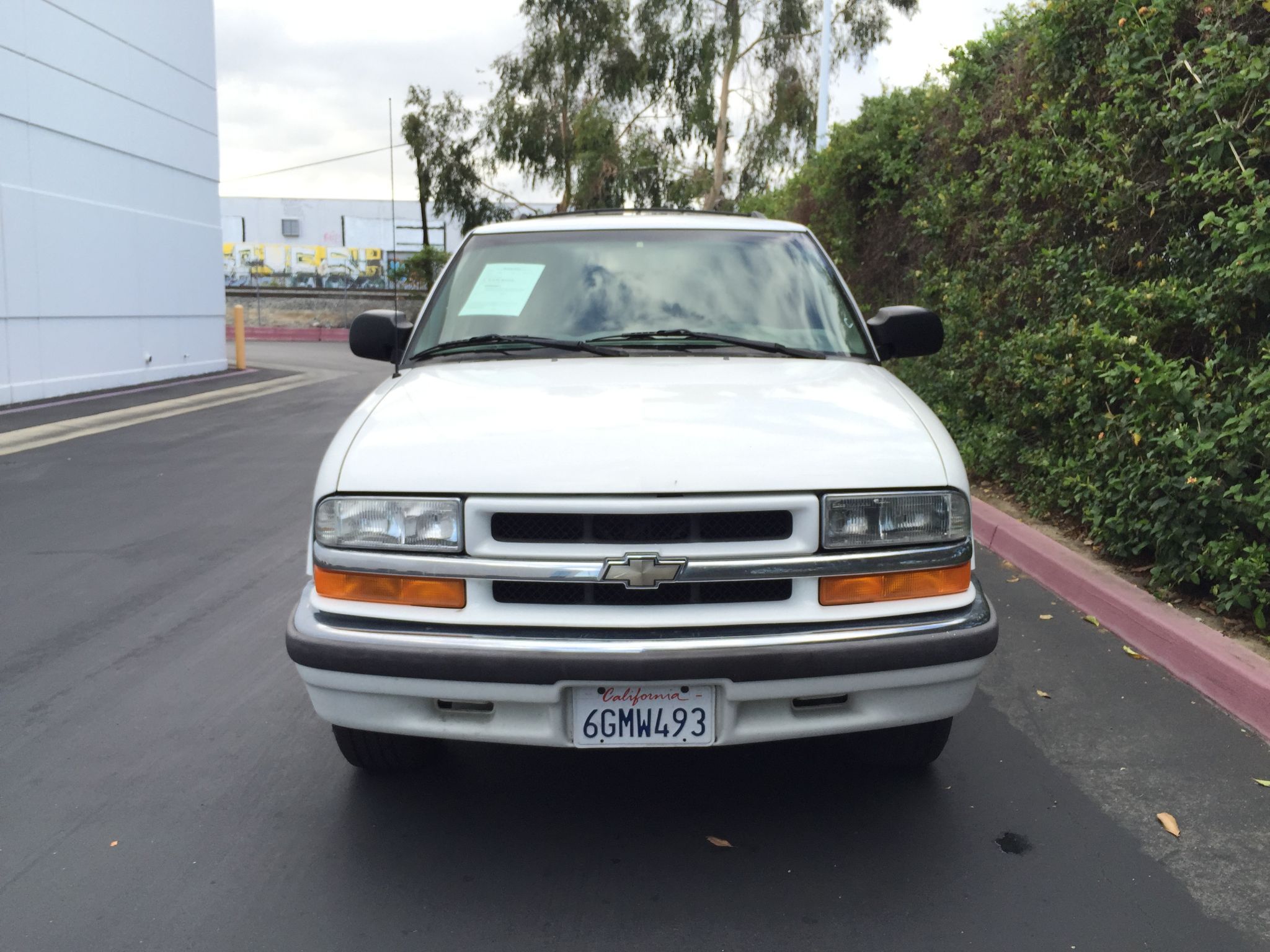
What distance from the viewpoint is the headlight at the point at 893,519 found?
2896 millimetres

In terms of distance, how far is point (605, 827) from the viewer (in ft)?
10.7

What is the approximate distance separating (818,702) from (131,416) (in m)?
13.6

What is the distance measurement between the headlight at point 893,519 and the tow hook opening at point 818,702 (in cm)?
40

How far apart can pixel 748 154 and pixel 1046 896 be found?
115 ft

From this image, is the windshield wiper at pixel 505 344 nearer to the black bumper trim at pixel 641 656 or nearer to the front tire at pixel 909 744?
the black bumper trim at pixel 641 656

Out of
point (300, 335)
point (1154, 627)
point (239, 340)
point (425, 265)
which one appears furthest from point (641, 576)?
point (425, 265)

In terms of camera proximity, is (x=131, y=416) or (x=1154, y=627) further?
(x=131, y=416)

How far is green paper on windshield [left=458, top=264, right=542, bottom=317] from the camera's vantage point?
164 inches

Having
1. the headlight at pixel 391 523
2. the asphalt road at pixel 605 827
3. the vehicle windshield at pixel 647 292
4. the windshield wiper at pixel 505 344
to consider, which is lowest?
the asphalt road at pixel 605 827

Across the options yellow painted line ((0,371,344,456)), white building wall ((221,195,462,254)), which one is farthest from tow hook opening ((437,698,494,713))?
white building wall ((221,195,462,254))

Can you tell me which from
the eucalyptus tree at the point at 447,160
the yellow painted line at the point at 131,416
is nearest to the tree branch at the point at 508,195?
the eucalyptus tree at the point at 447,160

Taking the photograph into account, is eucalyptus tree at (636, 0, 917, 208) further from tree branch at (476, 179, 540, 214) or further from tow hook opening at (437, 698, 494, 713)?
tow hook opening at (437, 698, 494, 713)

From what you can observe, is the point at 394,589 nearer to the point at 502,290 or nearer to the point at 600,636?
the point at 600,636

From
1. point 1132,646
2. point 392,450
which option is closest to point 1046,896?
point 392,450
